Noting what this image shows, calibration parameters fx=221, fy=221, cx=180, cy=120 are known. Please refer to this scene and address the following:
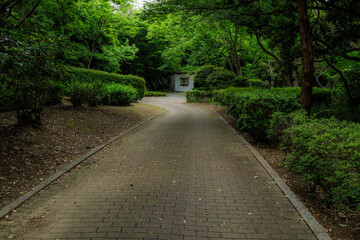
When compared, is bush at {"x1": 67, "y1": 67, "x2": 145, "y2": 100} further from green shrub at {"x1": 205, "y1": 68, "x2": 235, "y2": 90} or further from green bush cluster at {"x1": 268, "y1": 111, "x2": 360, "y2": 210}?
green bush cluster at {"x1": 268, "y1": 111, "x2": 360, "y2": 210}

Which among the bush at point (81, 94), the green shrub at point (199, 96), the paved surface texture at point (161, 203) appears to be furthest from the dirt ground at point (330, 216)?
the green shrub at point (199, 96)

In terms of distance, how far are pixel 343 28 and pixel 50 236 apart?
39.1 ft

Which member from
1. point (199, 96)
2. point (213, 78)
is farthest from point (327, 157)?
point (199, 96)

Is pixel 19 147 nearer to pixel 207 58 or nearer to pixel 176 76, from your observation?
pixel 207 58

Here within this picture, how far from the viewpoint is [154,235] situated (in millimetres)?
3162

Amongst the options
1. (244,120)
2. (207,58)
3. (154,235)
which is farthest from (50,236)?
(207,58)

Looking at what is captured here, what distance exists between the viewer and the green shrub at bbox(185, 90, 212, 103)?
25.9 metres

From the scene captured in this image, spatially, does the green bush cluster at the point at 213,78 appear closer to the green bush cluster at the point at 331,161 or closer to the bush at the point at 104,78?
the bush at the point at 104,78

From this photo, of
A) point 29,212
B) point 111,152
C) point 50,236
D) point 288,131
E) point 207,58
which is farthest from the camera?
point 207,58

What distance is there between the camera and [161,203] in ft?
13.3

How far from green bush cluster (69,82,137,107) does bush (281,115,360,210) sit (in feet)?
36.5

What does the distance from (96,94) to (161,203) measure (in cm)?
1120

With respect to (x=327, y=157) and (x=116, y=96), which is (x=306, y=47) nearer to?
(x=327, y=157)

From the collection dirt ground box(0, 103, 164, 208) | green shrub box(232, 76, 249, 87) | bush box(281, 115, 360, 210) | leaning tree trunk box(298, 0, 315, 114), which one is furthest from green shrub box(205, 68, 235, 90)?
bush box(281, 115, 360, 210)
